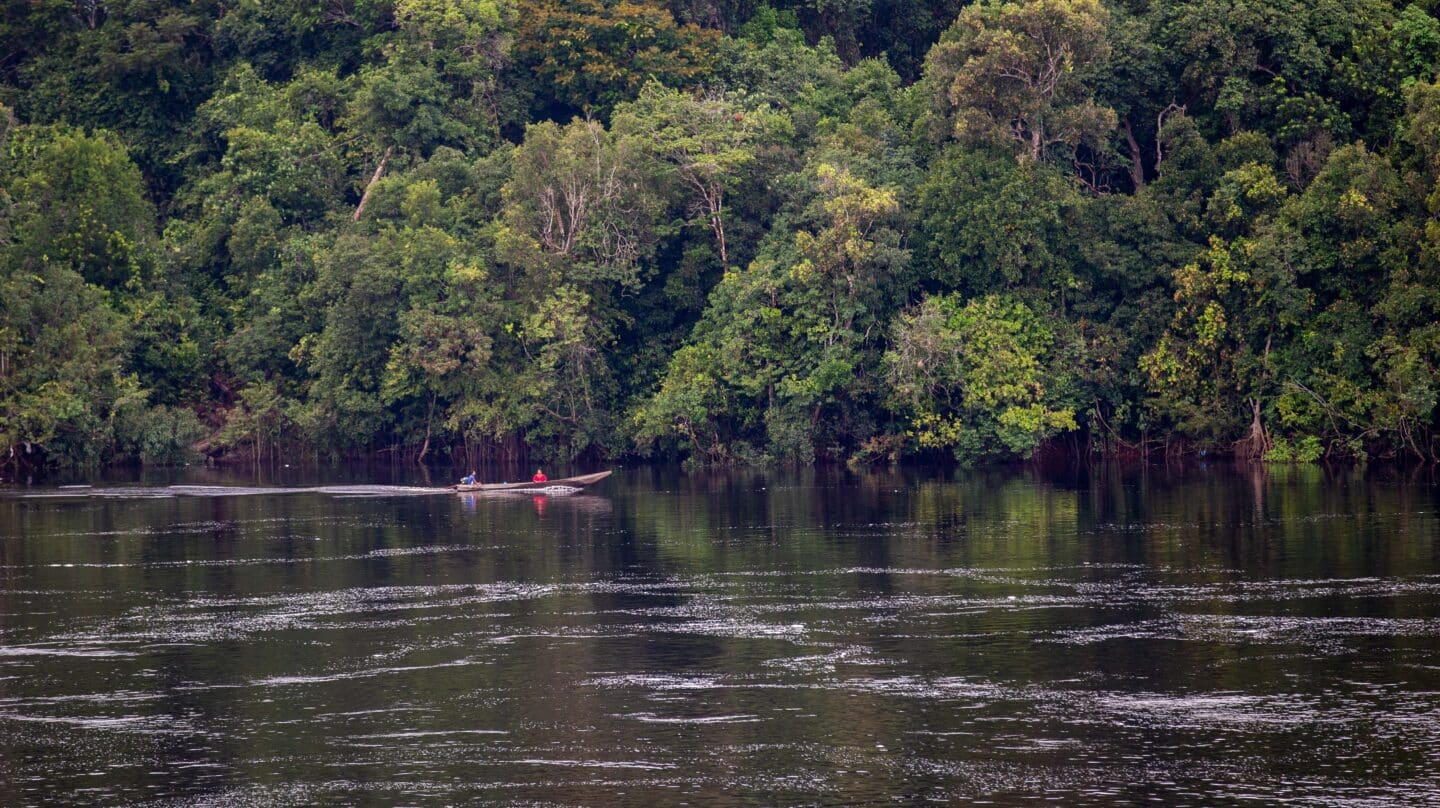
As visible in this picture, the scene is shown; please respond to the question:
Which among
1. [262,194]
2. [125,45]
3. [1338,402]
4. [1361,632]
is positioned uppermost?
[125,45]

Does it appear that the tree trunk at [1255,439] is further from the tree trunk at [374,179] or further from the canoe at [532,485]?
the tree trunk at [374,179]

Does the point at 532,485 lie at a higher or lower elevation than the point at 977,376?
lower

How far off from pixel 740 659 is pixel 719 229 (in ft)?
137

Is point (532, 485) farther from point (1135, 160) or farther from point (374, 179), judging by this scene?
point (1135, 160)

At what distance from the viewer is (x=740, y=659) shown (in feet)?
92.0

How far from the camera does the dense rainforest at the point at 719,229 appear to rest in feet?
198

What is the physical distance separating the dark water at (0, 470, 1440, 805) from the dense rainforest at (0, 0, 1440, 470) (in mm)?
14093

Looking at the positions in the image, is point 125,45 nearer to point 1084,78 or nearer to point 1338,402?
point 1084,78

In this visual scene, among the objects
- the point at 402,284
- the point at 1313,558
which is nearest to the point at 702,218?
the point at 402,284

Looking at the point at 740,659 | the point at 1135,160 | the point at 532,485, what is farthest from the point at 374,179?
the point at 740,659

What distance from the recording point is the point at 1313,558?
120 feet

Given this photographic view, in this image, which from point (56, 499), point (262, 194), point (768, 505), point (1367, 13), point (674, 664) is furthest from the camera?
point (262, 194)

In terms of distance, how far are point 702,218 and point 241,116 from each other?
905 inches

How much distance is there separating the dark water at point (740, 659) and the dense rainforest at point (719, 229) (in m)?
14.1
